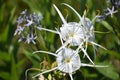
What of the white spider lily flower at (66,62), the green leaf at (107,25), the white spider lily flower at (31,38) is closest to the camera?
the white spider lily flower at (66,62)

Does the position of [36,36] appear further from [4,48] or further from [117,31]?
[4,48]

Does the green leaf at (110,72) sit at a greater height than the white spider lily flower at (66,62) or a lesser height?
lesser

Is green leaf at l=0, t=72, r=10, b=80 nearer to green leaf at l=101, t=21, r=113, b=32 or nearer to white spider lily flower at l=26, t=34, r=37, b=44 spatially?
white spider lily flower at l=26, t=34, r=37, b=44

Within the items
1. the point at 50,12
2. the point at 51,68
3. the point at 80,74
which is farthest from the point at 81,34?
the point at 50,12

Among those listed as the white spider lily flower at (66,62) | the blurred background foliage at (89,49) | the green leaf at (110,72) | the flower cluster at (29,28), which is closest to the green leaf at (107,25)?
the blurred background foliage at (89,49)

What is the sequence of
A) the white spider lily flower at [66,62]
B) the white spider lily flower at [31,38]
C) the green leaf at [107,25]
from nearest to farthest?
the white spider lily flower at [66,62] < the white spider lily flower at [31,38] < the green leaf at [107,25]

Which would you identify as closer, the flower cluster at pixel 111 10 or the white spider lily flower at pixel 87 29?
the white spider lily flower at pixel 87 29

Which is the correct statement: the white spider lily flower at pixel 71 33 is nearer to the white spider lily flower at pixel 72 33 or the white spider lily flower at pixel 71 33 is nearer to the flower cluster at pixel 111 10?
the white spider lily flower at pixel 72 33

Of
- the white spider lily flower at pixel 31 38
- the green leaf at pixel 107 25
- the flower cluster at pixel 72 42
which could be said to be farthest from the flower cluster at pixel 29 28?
the green leaf at pixel 107 25

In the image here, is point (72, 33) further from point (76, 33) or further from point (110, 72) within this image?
point (110, 72)

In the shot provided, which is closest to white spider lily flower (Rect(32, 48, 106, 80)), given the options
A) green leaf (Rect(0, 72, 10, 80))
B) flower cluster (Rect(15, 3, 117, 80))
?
flower cluster (Rect(15, 3, 117, 80))

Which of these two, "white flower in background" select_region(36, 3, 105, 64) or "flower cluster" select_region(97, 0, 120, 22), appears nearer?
"white flower in background" select_region(36, 3, 105, 64)
